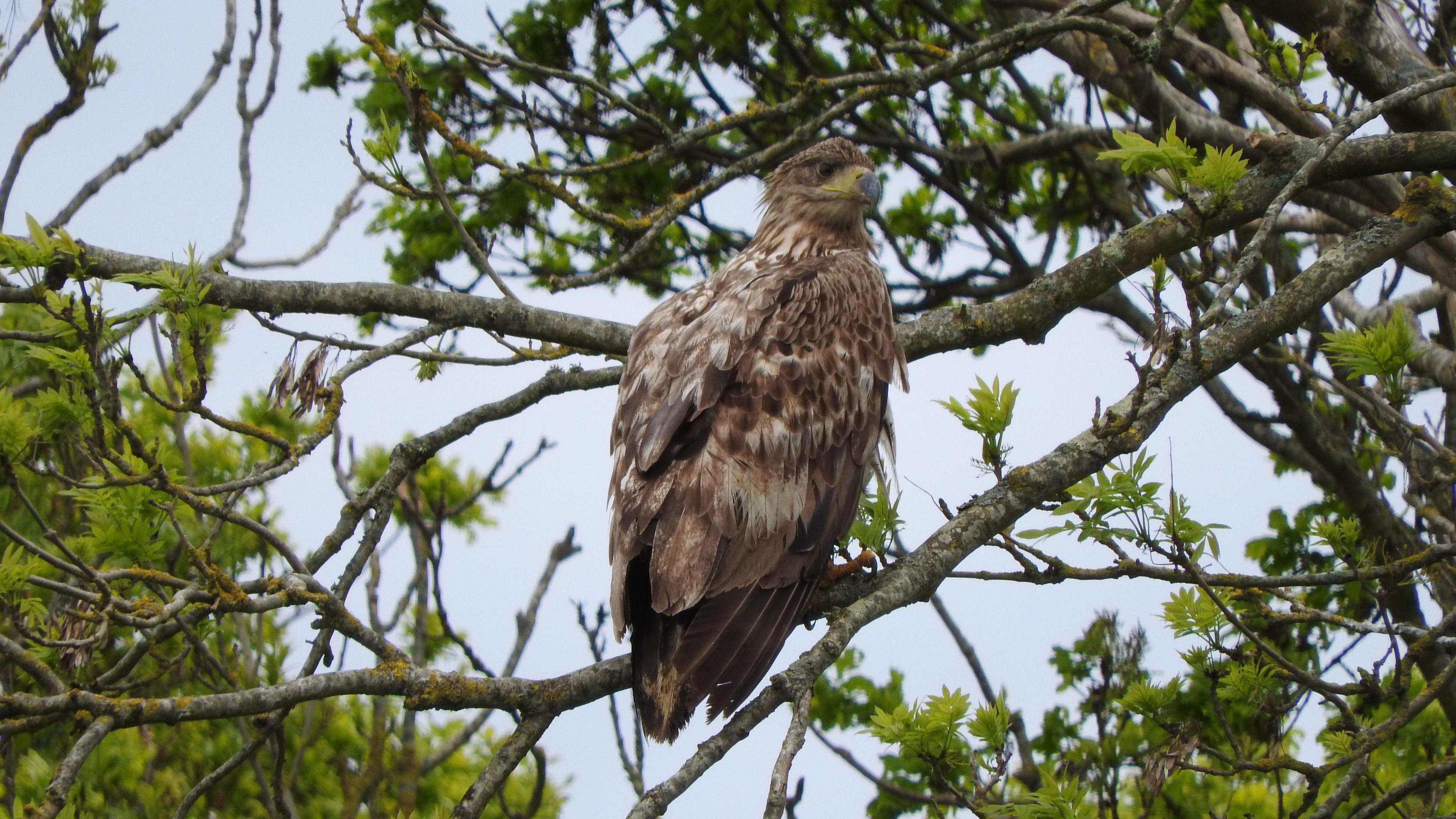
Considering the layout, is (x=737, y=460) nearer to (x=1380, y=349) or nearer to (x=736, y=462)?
(x=736, y=462)

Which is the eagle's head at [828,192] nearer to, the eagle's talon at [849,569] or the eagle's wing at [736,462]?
the eagle's wing at [736,462]

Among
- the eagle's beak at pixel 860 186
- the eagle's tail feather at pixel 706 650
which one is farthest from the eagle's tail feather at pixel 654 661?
the eagle's beak at pixel 860 186

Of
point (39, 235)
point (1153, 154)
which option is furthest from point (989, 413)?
point (39, 235)

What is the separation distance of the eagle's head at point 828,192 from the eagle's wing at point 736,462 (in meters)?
0.64

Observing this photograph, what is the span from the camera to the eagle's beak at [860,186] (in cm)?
528

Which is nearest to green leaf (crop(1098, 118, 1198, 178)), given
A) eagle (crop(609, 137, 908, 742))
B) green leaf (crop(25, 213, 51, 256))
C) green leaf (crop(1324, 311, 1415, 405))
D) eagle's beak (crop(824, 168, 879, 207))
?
green leaf (crop(1324, 311, 1415, 405))

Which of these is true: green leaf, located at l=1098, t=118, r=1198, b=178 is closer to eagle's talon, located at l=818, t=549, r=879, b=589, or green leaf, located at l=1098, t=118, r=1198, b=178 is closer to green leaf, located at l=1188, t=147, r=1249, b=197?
green leaf, located at l=1188, t=147, r=1249, b=197

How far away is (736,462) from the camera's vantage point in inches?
152

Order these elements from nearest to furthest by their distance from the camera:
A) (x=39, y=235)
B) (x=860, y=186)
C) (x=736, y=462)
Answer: (x=39, y=235), (x=736, y=462), (x=860, y=186)

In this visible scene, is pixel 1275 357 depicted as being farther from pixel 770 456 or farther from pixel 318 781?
pixel 318 781

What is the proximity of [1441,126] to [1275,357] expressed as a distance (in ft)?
5.33

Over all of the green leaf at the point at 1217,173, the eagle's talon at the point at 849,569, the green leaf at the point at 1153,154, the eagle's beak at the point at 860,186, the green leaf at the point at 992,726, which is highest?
the eagle's beak at the point at 860,186

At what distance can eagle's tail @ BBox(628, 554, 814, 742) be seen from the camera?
320 centimetres

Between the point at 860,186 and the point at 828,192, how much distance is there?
0.15m
